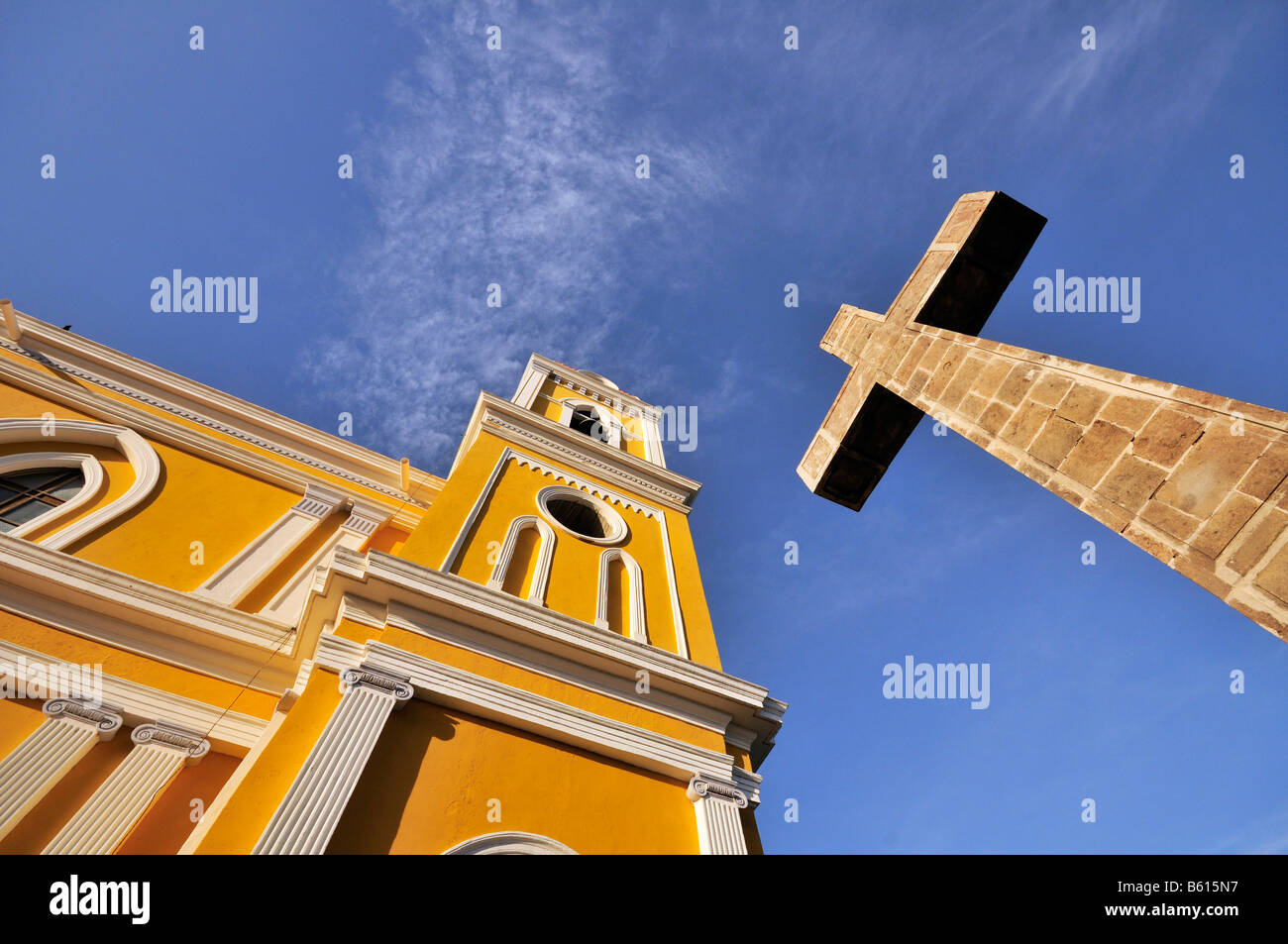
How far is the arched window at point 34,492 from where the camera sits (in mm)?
7754

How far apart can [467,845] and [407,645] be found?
190 cm

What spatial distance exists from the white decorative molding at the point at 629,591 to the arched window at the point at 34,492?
6956 millimetres

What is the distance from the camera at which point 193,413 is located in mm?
11320

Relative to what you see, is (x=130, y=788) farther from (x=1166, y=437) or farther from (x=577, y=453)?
(x=577, y=453)

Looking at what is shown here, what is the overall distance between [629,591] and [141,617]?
5.57 m

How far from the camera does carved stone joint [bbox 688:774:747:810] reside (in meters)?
5.93

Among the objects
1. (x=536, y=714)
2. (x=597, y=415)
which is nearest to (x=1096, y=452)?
(x=536, y=714)

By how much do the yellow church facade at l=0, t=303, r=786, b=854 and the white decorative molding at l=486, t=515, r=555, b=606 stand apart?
6 cm

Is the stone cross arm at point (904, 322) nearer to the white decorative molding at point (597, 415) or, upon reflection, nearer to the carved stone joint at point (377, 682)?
the carved stone joint at point (377, 682)

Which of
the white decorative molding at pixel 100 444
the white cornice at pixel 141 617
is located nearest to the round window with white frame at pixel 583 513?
the white cornice at pixel 141 617

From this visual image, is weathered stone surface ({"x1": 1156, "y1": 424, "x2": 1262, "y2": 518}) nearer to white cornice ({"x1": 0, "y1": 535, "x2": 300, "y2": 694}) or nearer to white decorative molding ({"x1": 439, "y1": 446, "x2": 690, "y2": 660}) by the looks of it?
white decorative molding ({"x1": 439, "y1": 446, "x2": 690, "y2": 660})

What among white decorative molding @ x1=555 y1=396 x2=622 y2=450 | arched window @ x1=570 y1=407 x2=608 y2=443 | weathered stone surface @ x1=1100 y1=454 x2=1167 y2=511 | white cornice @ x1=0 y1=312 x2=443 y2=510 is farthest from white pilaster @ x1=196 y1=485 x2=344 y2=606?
weathered stone surface @ x1=1100 y1=454 x2=1167 y2=511
